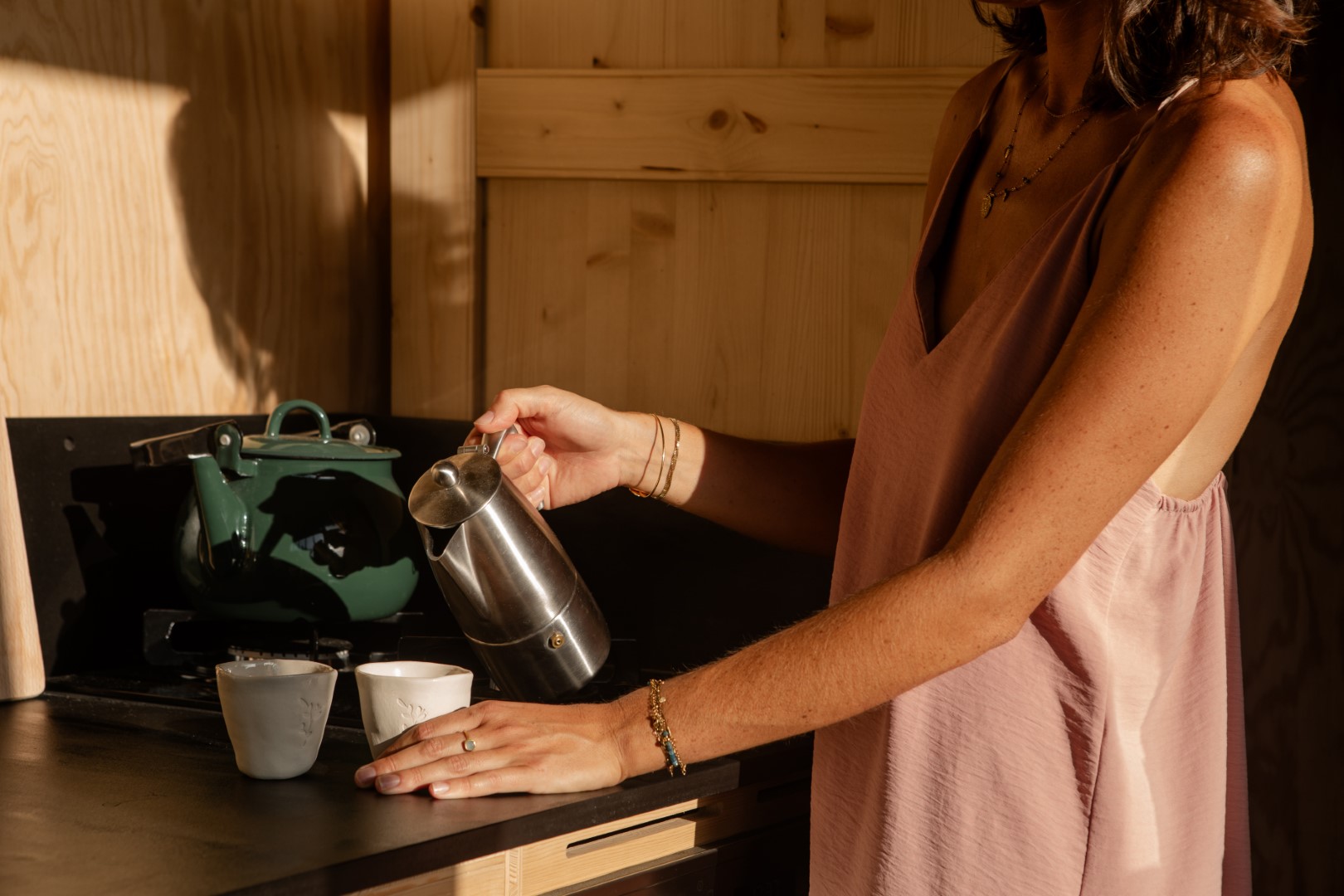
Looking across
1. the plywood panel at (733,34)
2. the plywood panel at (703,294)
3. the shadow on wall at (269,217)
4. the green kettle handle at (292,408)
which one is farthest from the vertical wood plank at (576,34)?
the green kettle handle at (292,408)

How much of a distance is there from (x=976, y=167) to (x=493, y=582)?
58cm

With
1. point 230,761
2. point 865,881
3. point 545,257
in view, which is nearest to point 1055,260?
point 865,881

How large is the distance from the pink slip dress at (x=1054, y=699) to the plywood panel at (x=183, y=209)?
3.43 feet

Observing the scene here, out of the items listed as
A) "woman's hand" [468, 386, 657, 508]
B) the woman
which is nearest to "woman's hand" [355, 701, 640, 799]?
the woman

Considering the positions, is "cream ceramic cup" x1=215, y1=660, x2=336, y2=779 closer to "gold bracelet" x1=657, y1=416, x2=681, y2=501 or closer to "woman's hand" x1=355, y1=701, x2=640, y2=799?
"woman's hand" x1=355, y1=701, x2=640, y2=799

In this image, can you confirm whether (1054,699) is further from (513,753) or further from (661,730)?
(513,753)

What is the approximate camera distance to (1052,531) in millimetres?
837

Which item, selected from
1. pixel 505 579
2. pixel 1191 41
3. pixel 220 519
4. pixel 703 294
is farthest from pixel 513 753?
pixel 703 294

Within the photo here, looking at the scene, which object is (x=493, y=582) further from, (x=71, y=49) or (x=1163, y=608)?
(x=71, y=49)

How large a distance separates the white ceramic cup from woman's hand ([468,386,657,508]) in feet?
0.83

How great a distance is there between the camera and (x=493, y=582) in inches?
46.8

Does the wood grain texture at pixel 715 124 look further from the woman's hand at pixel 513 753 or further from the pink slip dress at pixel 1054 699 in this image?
the woman's hand at pixel 513 753

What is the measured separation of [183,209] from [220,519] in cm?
47

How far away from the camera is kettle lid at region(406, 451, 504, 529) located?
114 cm
